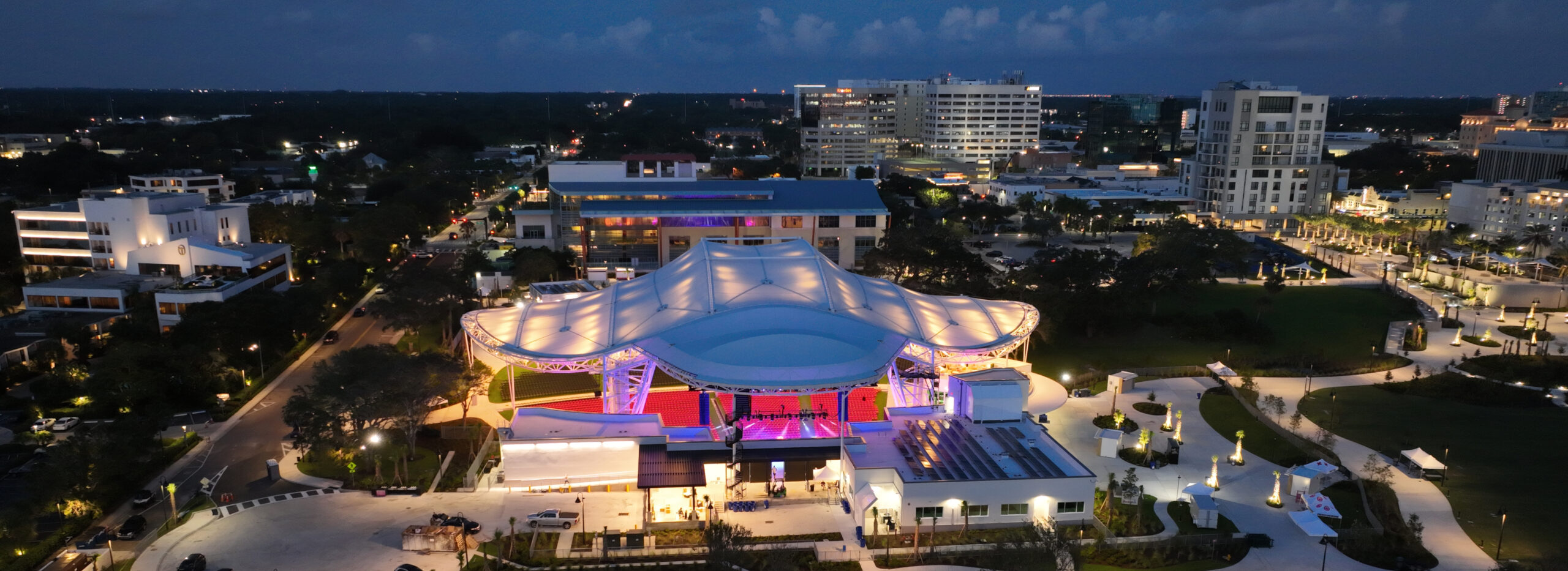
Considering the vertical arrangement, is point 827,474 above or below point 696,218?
below

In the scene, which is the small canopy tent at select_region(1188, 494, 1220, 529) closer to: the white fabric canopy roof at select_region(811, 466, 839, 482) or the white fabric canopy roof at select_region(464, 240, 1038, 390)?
the white fabric canopy roof at select_region(464, 240, 1038, 390)

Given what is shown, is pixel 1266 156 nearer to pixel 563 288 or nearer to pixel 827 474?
pixel 563 288

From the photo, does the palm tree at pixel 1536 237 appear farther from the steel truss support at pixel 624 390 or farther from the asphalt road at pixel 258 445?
the asphalt road at pixel 258 445

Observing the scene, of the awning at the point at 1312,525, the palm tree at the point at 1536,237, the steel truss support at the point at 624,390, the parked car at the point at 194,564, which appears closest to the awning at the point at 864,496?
the steel truss support at the point at 624,390

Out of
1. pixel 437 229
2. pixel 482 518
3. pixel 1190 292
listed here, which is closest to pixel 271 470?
pixel 482 518

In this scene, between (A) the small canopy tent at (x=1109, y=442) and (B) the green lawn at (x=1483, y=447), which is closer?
(B) the green lawn at (x=1483, y=447)

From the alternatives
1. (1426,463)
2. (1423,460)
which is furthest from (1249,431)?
(1426,463)

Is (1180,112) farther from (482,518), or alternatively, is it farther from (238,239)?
(482,518)
